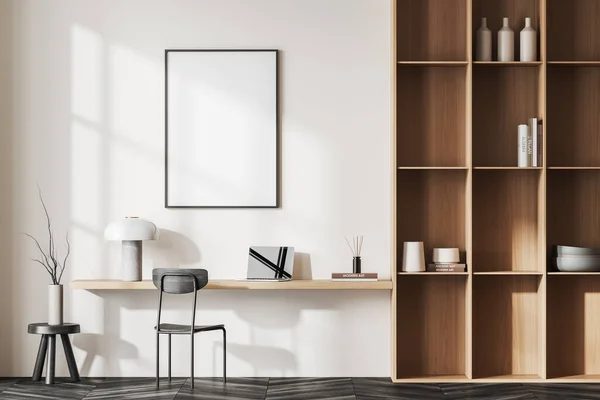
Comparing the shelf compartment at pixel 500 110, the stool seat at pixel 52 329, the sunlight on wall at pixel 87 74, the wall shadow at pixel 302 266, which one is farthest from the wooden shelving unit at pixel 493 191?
the stool seat at pixel 52 329

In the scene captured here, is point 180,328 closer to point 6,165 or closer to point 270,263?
point 270,263

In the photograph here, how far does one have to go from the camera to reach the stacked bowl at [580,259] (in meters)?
5.48

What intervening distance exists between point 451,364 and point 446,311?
0.37m

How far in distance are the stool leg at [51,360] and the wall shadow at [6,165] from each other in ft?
1.54

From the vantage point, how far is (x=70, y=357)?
18.3 ft

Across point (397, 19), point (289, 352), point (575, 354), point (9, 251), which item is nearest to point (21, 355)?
point (9, 251)

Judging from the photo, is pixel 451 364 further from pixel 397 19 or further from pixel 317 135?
pixel 397 19

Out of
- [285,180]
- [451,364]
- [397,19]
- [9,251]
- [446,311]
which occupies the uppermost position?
[397,19]

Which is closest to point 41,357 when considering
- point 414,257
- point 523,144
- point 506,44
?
point 414,257

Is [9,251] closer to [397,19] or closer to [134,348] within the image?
[134,348]

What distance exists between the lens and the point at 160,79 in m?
5.77

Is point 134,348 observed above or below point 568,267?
below

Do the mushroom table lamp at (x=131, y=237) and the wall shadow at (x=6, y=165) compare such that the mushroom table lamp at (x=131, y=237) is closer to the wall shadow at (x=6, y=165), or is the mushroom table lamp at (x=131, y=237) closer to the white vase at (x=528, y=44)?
the wall shadow at (x=6, y=165)

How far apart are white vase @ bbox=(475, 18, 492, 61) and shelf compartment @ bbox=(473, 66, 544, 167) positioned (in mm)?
158
